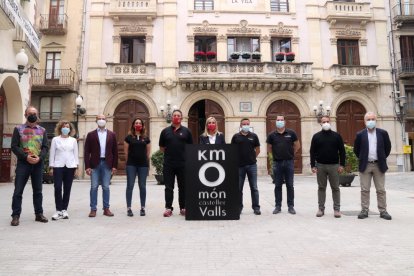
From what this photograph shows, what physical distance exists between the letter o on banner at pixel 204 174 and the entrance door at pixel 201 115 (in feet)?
51.5

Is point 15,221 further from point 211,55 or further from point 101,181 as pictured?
point 211,55

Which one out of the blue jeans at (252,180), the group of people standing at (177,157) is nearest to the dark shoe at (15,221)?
the group of people standing at (177,157)

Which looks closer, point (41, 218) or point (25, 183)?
point (41, 218)

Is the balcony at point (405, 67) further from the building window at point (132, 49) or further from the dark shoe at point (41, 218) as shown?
the dark shoe at point (41, 218)

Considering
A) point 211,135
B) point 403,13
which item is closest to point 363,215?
point 211,135

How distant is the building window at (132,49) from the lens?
76.4 feet

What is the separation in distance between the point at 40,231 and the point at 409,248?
5490mm

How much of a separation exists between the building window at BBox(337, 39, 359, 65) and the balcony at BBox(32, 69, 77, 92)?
60.9 ft

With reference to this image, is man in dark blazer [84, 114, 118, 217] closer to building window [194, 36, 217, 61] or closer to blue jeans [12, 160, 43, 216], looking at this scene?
blue jeans [12, 160, 43, 216]

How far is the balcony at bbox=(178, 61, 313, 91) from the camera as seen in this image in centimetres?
2208

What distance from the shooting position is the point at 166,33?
23062 millimetres

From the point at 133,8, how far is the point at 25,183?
19.2 m

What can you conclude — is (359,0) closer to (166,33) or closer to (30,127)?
(166,33)

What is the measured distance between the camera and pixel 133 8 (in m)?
23.0
